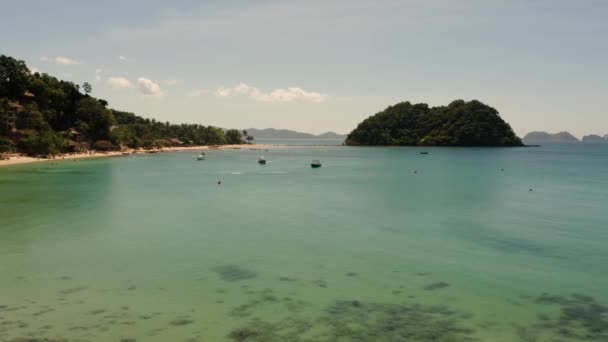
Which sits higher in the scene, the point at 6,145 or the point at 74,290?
the point at 6,145

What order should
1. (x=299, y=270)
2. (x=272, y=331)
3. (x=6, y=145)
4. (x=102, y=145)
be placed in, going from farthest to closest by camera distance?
(x=102, y=145)
(x=6, y=145)
(x=299, y=270)
(x=272, y=331)

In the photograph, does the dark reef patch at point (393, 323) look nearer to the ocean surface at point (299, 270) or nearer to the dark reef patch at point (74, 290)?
the ocean surface at point (299, 270)

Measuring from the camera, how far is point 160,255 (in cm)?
2820

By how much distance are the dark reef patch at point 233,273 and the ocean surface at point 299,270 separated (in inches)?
4.2

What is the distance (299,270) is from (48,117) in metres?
136

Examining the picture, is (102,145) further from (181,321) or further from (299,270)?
(181,321)

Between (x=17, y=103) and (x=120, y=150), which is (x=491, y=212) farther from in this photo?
(x=120, y=150)

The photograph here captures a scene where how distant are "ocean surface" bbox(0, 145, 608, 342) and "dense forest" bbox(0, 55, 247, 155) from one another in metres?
77.8

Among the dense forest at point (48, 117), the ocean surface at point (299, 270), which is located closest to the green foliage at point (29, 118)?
the dense forest at point (48, 117)

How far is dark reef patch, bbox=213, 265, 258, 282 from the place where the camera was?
23672mm

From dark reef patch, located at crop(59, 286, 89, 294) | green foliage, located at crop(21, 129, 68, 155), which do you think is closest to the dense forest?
green foliage, located at crop(21, 129, 68, 155)

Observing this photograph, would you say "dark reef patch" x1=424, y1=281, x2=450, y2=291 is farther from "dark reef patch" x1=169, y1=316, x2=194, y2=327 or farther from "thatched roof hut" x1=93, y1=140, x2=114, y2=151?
"thatched roof hut" x1=93, y1=140, x2=114, y2=151

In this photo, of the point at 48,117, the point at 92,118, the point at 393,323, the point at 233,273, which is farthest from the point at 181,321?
the point at 92,118

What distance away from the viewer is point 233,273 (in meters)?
24.6
